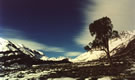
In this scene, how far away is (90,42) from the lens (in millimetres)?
44969

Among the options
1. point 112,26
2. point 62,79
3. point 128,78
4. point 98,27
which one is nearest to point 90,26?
point 98,27

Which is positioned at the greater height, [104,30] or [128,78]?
[104,30]

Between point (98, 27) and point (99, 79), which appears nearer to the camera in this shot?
point (99, 79)

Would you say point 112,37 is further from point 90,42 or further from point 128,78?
point 128,78

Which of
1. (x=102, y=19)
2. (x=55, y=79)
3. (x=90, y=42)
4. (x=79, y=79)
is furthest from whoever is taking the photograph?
(x=90, y=42)

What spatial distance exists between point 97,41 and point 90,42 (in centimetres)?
200

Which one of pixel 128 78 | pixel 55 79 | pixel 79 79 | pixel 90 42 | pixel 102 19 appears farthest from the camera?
pixel 90 42

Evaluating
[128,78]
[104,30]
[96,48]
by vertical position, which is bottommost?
[128,78]

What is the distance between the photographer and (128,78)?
23875 mm

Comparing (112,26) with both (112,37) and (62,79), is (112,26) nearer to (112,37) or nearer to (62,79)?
(112,37)

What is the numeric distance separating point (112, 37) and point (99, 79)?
18.2m

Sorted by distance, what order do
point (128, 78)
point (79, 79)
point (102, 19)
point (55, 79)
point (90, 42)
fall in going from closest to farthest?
point (128, 78) < point (79, 79) < point (55, 79) < point (102, 19) < point (90, 42)

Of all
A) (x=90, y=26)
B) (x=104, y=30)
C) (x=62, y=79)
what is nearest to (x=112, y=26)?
(x=104, y=30)

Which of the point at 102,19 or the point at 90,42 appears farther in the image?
the point at 90,42
